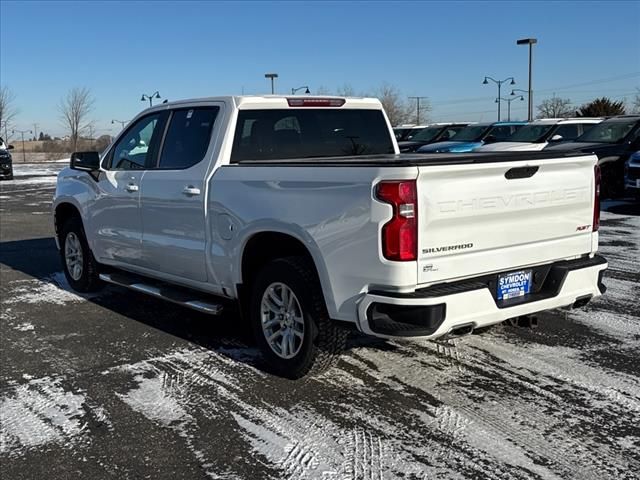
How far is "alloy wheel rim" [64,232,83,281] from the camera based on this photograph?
7664 mm

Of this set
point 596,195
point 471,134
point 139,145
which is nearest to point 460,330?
point 596,195

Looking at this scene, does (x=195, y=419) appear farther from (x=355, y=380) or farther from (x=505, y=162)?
(x=505, y=162)

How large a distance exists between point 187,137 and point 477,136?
55.7 ft

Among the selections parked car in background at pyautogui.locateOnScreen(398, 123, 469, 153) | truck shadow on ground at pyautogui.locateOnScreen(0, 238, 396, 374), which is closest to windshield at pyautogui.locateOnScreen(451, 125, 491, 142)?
parked car in background at pyautogui.locateOnScreen(398, 123, 469, 153)

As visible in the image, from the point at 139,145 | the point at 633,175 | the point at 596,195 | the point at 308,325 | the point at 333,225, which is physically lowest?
the point at 308,325

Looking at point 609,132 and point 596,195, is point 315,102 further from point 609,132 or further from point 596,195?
point 609,132

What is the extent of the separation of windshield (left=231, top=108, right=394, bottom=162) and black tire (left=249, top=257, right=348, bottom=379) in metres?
1.19

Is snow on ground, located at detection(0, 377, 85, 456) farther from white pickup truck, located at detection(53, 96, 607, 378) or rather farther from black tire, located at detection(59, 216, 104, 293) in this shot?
black tire, located at detection(59, 216, 104, 293)

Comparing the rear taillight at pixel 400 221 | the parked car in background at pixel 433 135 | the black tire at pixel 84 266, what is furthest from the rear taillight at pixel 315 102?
the parked car in background at pixel 433 135

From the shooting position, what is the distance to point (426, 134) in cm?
2516

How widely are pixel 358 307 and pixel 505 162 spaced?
1.28 meters

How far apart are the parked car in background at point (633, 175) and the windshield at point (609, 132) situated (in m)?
1.86

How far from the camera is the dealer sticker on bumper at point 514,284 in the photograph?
4.38 metres

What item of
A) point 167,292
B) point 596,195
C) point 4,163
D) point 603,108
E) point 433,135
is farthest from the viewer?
point 603,108
